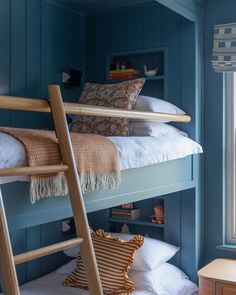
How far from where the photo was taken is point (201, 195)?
3477 millimetres

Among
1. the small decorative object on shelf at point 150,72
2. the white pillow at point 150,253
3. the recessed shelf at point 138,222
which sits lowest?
the white pillow at point 150,253

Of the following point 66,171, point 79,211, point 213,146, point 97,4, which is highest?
point 97,4

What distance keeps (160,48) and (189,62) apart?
293 millimetres

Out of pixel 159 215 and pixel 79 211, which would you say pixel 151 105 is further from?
pixel 79 211

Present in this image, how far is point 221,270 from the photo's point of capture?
3.09 meters

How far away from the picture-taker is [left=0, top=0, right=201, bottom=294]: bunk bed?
166 cm

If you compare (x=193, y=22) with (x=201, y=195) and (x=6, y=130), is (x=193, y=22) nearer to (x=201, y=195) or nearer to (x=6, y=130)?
(x=201, y=195)

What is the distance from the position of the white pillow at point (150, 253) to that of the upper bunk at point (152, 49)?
48 cm

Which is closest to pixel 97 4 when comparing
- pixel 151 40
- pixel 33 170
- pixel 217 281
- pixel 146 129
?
pixel 151 40

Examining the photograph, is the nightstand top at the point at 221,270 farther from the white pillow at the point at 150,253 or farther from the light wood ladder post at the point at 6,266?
the light wood ladder post at the point at 6,266

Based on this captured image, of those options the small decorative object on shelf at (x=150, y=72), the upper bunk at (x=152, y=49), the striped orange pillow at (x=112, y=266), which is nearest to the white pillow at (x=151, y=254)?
the striped orange pillow at (x=112, y=266)

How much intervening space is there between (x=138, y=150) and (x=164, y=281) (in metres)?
1.19

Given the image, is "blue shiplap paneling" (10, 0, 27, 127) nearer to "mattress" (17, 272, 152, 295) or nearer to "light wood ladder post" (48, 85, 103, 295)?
"mattress" (17, 272, 152, 295)

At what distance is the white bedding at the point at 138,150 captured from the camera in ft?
5.17
